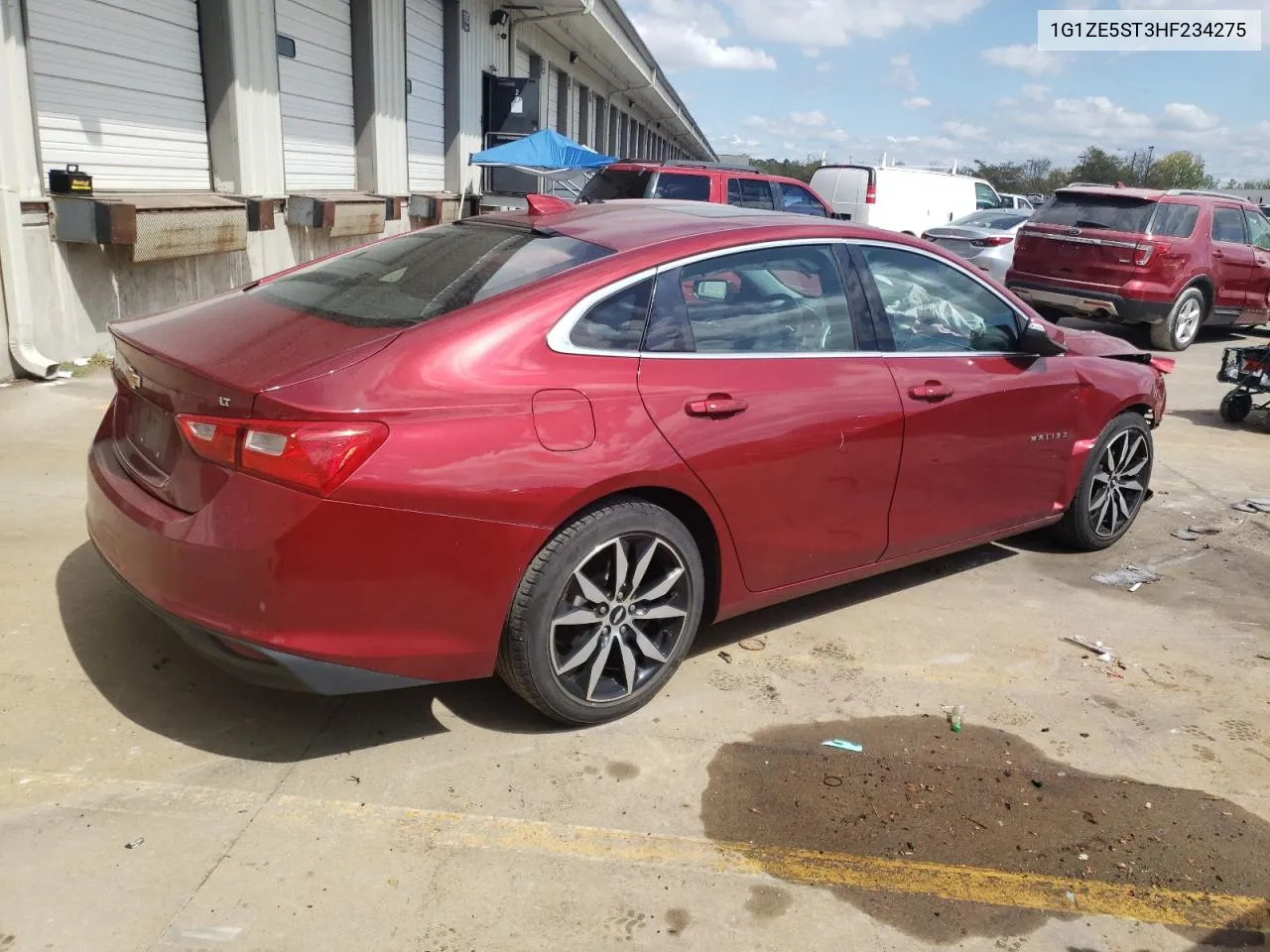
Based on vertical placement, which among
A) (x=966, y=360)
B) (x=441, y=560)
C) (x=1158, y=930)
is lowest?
(x=1158, y=930)

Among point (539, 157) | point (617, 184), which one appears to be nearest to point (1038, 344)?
point (617, 184)

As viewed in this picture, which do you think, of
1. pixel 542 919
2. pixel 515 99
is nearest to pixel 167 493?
pixel 542 919

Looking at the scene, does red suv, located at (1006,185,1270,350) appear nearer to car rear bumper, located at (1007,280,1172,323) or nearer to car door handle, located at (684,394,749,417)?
car rear bumper, located at (1007,280,1172,323)

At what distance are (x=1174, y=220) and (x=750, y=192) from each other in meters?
5.02

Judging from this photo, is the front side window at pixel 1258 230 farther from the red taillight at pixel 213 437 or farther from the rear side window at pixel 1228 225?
the red taillight at pixel 213 437

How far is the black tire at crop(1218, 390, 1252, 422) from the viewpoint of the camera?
864 cm

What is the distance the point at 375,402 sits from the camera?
107 inches

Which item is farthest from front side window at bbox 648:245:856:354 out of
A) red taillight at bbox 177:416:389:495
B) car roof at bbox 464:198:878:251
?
red taillight at bbox 177:416:389:495

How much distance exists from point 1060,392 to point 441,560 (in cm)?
314

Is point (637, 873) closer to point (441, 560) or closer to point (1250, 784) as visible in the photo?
point (441, 560)

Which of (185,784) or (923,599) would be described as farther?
(923,599)

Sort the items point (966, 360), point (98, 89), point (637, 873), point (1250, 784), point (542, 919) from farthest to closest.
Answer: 1. point (98, 89)
2. point (966, 360)
3. point (1250, 784)
4. point (637, 873)
5. point (542, 919)

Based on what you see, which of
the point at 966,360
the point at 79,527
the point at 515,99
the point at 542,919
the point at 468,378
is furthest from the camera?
the point at 515,99

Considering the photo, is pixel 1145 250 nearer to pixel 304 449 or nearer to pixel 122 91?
pixel 122 91
